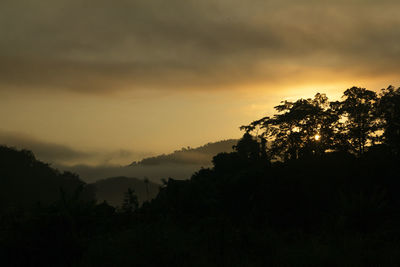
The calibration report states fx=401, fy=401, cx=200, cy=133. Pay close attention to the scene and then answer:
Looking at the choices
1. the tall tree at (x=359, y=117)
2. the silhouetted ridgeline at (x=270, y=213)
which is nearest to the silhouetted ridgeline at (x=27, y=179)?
the silhouetted ridgeline at (x=270, y=213)

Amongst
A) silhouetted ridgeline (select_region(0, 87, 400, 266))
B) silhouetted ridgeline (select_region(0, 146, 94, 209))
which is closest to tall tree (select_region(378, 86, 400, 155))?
silhouetted ridgeline (select_region(0, 87, 400, 266))

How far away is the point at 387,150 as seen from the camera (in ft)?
130

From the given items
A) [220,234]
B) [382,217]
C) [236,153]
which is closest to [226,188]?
[236,153]

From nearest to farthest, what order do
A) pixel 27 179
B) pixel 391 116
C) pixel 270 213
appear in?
pixel 270 213 < pixel 391 116 < pixel 27 179

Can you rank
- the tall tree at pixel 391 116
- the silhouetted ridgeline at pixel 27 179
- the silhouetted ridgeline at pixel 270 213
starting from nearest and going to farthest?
the silhouetted ridgeline at pixel 270 213
the tall tree at pixel 391 116
the silhouetted ridgeline at pixel 27 179

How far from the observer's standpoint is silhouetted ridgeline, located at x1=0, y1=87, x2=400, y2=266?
10.7 meters

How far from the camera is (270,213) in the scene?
22.9 meters

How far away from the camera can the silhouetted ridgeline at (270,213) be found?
10.7 meters

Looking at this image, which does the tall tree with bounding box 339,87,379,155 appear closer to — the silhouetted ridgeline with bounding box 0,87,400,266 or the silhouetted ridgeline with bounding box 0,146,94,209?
the silhouetted ridgeline with bounding box 0,87,400,266

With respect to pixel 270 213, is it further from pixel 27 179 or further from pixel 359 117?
pixel 27 179

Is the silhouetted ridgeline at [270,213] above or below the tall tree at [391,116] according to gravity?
below

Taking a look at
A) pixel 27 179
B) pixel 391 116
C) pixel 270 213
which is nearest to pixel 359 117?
pixel 391 116

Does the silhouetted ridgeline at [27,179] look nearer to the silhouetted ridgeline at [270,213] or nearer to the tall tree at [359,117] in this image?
the silhouetted ridgeline at [270,213]

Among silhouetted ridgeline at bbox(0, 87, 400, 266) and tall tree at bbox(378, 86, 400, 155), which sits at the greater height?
tall tree at bbox(378, 86, 400, 155)
